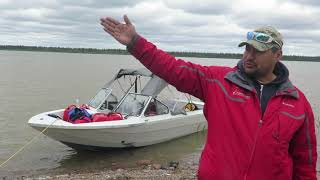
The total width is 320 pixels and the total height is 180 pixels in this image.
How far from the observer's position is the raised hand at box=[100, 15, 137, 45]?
9.07ft

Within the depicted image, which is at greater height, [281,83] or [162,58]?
[162,58]

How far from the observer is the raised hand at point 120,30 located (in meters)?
2.76

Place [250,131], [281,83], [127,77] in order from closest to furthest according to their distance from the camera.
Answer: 1. [250,131]
2. [281,83]
3. [127,77]

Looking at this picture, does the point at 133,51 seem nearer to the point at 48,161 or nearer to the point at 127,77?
the point at 48,161

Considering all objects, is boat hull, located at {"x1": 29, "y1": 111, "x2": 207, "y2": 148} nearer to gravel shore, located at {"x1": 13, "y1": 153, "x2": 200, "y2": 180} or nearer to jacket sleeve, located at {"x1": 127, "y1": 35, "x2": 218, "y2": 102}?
gravel shore, located at {"x1": 13, "y1": 153, "x2": 200, "y2": 180}

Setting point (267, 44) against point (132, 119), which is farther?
point (132, 119)

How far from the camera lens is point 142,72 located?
40.3ft

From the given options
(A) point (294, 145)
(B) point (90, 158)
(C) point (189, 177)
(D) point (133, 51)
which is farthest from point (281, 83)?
(B) point (90, 158)

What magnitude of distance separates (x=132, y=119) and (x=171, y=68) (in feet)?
26.0

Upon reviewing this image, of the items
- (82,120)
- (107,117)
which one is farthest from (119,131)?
(82,120)

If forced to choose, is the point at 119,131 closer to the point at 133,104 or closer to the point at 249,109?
the point at 133,104

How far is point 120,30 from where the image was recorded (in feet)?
9.14

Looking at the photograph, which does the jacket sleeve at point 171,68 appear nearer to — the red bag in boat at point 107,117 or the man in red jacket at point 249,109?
the man in red jacket at point 249,109

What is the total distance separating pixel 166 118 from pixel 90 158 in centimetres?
222
